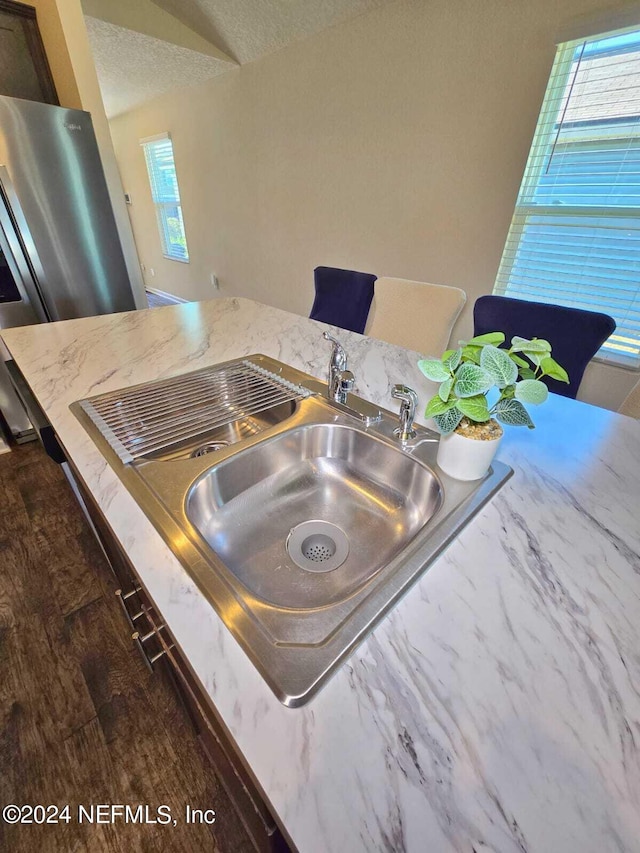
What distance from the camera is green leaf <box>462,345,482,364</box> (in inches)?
24.6

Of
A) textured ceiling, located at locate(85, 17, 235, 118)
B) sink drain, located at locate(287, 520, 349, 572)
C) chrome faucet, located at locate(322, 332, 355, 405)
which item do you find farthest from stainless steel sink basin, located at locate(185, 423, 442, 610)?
textured ceiling, located at locate(85, 17, 235, 118)

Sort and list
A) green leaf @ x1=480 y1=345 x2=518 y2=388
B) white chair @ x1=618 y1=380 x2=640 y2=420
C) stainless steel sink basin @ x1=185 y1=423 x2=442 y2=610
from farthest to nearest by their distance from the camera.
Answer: white chair @ x1=618 y1=380 x2=640 y2=420 → stainless steel sink basin @ x1=185 y1=423 x2=442 y2=610 → green leaf @ x1=480 y1=345 x2=518 y2=388

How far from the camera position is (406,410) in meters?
0.81

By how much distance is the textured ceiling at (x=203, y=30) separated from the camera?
2342 millimetres

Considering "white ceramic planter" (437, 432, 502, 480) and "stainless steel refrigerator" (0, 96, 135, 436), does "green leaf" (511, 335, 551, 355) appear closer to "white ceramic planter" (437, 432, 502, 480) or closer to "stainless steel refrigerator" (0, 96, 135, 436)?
"white ceramic planter" (437, 432, 502, 480)

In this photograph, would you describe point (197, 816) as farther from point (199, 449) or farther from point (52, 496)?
point (52, 496)

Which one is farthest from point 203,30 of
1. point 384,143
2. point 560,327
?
point 560,327

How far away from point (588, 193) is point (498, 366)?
6.36 feet

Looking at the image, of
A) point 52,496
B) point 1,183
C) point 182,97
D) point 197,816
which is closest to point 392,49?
point 1,183

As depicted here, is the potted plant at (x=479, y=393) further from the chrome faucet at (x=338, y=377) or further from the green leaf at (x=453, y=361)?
the chrome faucet at (x=338, y=377)

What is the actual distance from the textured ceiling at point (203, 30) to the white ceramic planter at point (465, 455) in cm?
292

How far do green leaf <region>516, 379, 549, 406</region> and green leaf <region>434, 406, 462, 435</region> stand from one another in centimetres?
10

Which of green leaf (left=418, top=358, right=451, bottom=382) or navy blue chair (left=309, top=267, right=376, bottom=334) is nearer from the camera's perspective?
green leaf (left=418, top=358, right=451, bottom=382)

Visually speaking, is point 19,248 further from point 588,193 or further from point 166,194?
point 166,194
